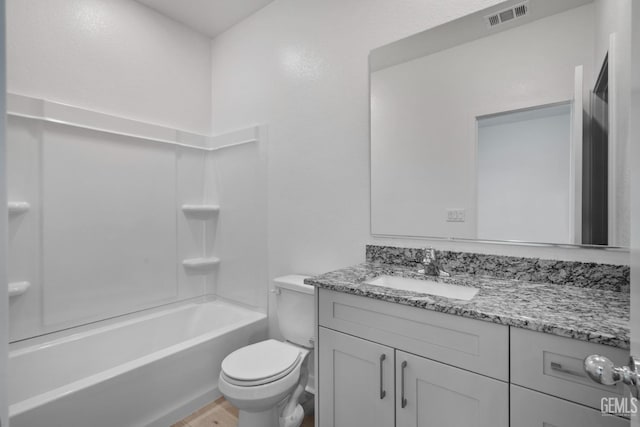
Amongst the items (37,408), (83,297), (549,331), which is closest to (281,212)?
(83,297)

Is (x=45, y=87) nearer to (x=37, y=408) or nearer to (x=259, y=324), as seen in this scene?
(x=37, y=408)

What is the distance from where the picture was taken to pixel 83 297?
6.86 feet

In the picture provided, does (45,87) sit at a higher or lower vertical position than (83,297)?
higher

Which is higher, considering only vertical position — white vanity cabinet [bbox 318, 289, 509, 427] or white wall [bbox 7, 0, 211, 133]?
white wall [bbox 7, 0, 211, 133]

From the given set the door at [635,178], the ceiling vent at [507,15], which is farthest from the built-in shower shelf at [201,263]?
the door at [635,178]

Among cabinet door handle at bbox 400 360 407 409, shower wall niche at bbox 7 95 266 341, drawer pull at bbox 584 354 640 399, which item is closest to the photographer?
drawer pull at bbox 584 354 640 399

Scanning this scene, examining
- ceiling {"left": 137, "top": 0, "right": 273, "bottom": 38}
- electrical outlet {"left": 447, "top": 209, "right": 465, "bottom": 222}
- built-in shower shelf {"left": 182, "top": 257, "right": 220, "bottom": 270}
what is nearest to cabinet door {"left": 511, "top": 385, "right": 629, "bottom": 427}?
electrical outlet {"left": 447, "top": 209, "right": 465, "bottom": 222}

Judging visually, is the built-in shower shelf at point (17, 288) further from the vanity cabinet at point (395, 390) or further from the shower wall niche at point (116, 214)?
the vanity cabinet at point (395, 390)

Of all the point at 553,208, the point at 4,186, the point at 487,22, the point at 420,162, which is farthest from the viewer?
the point at 420,162

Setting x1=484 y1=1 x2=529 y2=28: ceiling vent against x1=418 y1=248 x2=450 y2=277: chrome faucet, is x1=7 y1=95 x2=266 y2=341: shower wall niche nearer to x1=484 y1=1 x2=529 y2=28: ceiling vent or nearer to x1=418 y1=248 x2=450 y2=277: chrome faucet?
x1=418 y1=248 x2=450 y2=277: chrome faucet

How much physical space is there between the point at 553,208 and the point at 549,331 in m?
0.67

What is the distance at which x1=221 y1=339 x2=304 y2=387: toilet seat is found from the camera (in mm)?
1490

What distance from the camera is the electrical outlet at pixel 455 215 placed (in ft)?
5.18

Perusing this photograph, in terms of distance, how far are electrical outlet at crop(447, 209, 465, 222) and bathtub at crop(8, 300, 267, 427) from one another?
1.53m
